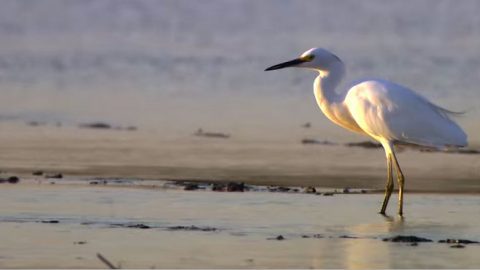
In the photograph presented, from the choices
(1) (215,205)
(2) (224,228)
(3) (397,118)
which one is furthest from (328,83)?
(2) (224,228)

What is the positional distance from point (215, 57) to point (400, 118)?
11.7 metres

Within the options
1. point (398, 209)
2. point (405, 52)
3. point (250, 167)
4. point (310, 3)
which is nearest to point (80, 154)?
point (250, 167)

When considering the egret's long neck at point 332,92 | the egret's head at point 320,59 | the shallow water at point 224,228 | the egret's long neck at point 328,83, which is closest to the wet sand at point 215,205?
the shallow water at point 224,228

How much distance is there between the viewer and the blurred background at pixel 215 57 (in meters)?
18.2

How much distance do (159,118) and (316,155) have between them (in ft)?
10.9

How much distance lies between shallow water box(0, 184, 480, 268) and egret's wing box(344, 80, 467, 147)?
0.53 m

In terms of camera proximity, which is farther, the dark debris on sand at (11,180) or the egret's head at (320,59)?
the egret's head at (320,59)

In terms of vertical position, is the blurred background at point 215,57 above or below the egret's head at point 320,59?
above

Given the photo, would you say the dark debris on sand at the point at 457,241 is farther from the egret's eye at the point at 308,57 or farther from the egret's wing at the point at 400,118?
the egret's eye at the point at 308,57

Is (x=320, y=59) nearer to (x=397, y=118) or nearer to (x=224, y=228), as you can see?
(x=397, y=118)

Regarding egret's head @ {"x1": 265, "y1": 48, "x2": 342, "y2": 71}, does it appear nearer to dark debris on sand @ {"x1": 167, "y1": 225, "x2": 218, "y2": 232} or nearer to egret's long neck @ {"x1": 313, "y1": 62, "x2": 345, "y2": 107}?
egret's long neck @ {"x1": 313, "y1": 62, "x2": 345, "y2": 107}

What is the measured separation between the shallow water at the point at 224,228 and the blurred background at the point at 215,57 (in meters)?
4.58

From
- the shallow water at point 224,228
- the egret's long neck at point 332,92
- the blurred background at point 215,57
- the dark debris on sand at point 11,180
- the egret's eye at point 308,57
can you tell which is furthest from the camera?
the blurred background at point 215,57

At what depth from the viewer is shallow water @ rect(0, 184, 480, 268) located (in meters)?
8.97
